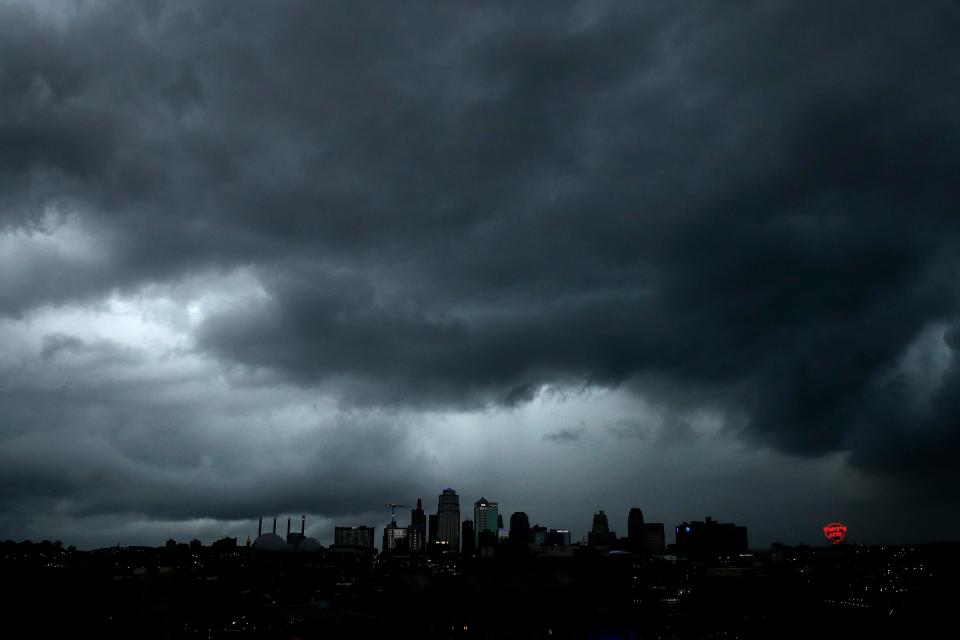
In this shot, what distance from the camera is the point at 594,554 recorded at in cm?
16562

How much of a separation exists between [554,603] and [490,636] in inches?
422

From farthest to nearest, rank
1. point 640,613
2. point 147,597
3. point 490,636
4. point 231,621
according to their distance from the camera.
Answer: point 147,597, point 231,621, point 640,613, point 490,636

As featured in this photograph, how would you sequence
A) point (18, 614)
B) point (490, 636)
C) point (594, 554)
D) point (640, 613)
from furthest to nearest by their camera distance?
point (594, 554)
point (18, 614)
point (640, 613)
point (490, 636)

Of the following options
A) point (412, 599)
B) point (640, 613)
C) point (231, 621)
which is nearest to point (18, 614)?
point (231, 621)

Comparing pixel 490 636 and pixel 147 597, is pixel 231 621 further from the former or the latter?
pixel 490 636

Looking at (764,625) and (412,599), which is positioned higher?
(412,599)

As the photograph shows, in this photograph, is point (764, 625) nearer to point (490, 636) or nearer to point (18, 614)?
point (490, 636)

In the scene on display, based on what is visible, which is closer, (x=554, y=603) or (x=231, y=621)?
(x=554, y=603)

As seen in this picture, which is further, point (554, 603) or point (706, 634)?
point (706, 634)

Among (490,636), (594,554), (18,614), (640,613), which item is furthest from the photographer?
(594,554)

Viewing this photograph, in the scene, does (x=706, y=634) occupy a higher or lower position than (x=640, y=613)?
lower

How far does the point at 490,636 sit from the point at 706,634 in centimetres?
6144

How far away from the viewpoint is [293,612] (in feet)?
470

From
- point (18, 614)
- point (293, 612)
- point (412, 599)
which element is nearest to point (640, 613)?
point (412, 599)
